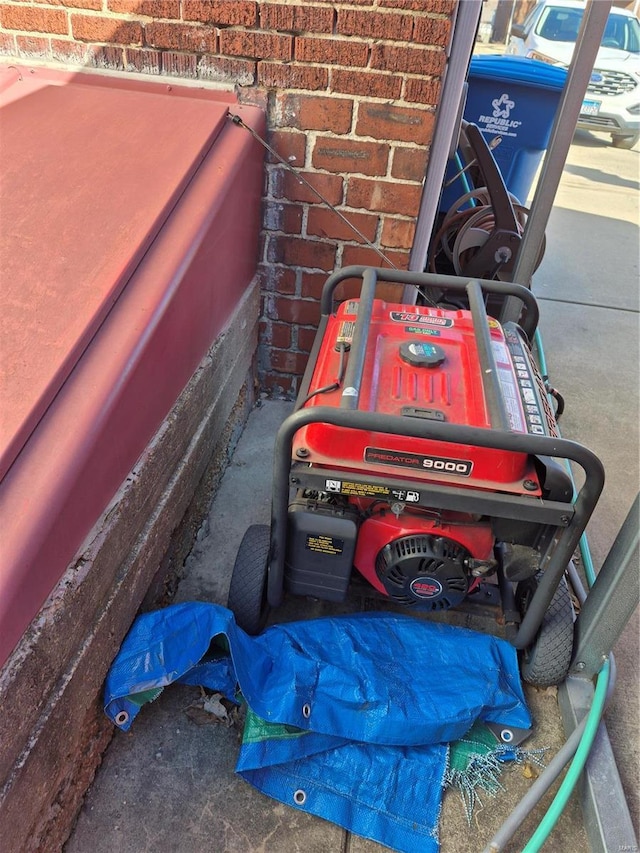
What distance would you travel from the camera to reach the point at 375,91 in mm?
2100

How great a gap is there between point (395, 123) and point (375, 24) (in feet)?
0.96

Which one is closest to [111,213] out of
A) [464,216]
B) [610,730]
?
[610,730]

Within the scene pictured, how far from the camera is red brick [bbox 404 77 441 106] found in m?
2.04

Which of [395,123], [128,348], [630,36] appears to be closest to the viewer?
[128,348]

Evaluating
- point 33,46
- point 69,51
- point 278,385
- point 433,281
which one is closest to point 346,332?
point 433,281

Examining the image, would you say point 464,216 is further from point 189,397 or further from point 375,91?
point 189,397

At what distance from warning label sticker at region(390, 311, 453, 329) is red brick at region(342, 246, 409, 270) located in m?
0.44

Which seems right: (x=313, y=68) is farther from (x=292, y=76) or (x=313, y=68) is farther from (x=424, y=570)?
(x=424, y=570)

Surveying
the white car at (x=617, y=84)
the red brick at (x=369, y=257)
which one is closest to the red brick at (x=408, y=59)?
the red brick at (x=369, y=257)

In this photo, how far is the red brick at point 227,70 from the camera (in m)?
2.14

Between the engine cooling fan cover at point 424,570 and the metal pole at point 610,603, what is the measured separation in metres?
0.35

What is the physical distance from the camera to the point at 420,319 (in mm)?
2029

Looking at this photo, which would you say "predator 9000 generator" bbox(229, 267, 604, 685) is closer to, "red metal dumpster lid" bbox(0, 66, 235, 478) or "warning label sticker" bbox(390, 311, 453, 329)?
"warning label sticker" bbox(390, 311, 453, 329)

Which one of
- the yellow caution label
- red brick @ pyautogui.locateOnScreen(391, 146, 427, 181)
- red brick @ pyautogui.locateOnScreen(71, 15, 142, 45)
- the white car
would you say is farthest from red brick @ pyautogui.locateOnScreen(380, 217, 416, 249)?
the white car
